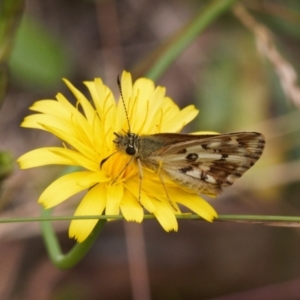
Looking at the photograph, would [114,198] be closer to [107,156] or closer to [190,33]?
[107,156]

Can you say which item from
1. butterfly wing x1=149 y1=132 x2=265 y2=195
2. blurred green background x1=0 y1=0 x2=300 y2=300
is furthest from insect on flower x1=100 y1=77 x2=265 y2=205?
blurred green background x1=0 y1=0 x2=300 y2=300

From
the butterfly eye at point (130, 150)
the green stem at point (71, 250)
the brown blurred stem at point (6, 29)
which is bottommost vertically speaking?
the green stem at point (71, 250)

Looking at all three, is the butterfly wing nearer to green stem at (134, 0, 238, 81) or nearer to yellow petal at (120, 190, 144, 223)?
yellow petal at (120, 190, 144, 223)

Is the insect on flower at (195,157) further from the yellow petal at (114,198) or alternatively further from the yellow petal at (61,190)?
the yellow petal at (61,190)

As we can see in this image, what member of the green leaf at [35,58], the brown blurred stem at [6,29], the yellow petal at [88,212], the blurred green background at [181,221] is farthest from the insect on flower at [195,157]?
the green leaf at [35,58]

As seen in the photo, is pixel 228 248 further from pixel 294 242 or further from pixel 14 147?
pixel 14 147

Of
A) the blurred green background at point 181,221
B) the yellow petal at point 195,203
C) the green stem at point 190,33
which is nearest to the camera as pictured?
the yellow petal at point 195,203
